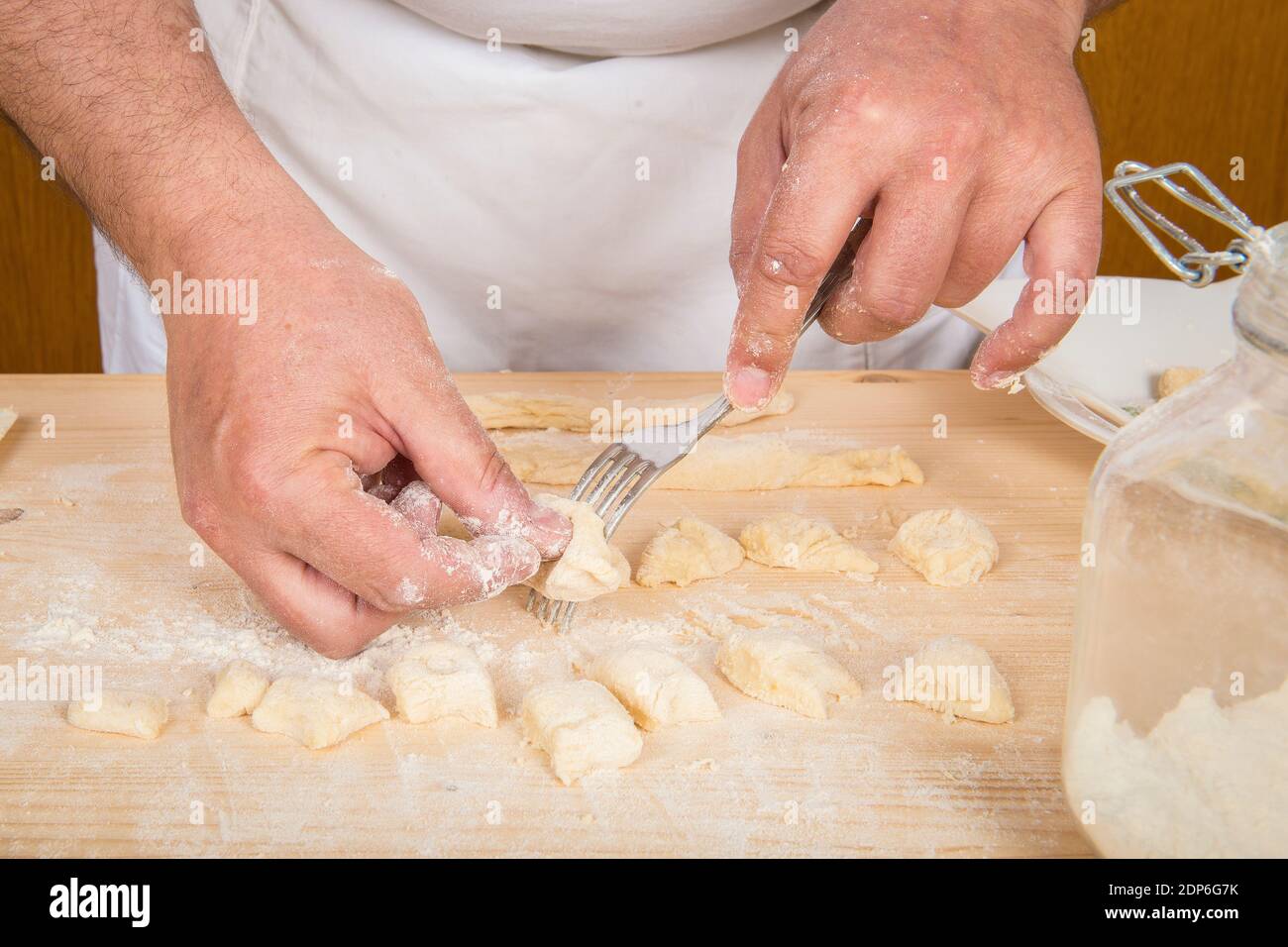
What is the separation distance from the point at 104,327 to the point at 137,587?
37.5 inches

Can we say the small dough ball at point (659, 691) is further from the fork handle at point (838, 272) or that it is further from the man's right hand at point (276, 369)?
the fork handle at point (838, 272)

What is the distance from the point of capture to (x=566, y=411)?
176cm

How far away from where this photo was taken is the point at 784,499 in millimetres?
1596

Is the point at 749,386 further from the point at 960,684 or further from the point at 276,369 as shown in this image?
the point at 276,369

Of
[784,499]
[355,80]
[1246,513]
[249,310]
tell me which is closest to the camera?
[1246,513]

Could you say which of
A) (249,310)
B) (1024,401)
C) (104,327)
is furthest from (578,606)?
(104,327)

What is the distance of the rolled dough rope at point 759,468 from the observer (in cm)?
162

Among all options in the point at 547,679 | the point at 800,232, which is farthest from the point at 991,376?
the point at 547,679

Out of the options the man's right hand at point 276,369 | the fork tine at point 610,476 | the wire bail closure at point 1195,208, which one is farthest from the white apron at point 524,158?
the wire bail closure at point 1195,208

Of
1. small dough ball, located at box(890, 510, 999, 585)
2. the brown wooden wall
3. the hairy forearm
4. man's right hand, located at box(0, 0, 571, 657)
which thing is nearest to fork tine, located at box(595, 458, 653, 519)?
man's right hand, located at box(0, 0, 571, 657)

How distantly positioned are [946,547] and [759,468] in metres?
0.32

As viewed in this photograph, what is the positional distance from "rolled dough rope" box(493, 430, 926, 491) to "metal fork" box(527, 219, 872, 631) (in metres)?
0.21

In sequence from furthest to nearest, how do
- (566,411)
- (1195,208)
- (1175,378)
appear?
(566,411), (1175,378), (1195,208)

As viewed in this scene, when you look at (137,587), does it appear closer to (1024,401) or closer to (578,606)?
(578,606)
